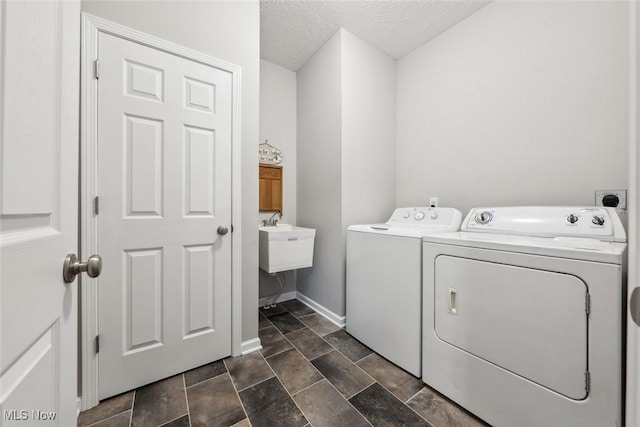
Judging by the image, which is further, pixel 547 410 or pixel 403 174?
pixel 403 174

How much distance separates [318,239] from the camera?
2.41m

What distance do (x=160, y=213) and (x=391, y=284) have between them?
152 cm

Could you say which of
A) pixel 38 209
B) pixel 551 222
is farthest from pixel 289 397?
pixel 551 222

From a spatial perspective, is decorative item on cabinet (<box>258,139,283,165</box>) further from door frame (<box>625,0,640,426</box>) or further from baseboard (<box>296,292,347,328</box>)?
door frame (<box>625,0,640,426</box>)

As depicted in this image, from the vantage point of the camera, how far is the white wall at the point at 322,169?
2.16m

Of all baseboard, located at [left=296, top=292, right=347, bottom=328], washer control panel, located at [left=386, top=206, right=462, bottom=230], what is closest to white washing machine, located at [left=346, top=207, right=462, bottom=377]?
washer control panel, located at [left=386, top=206, right=462, bottom=230]

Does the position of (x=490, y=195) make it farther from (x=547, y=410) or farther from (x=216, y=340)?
(x=216, y=340)

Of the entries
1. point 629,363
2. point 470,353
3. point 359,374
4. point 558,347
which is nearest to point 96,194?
point 359,374

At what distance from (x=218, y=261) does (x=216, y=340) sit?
53 centimetres

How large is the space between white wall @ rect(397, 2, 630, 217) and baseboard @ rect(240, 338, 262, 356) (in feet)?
6.14

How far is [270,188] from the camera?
262 centimetres

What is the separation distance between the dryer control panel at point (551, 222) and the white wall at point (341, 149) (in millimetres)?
946

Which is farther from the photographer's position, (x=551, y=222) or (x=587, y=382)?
(x=551, y=222)

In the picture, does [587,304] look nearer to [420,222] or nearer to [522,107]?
[420,222]
